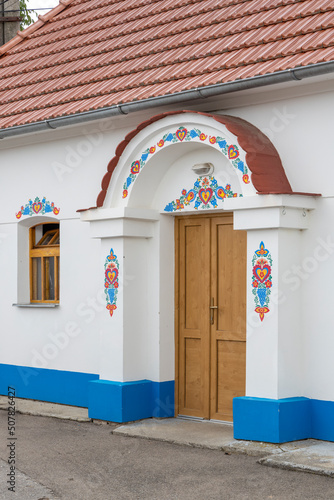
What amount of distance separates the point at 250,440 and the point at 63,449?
181cm

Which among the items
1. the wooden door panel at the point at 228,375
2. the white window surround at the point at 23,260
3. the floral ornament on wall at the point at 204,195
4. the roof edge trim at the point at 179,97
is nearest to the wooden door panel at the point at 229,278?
the wooden door panel at the point at 228,375

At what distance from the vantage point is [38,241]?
1135cm

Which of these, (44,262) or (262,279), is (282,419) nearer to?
(262,279)

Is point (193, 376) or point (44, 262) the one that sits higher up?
point (44, 262)

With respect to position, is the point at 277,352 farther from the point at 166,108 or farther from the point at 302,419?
the point at 166,108

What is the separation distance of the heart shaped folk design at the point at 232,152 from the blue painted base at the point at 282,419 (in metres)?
2.36

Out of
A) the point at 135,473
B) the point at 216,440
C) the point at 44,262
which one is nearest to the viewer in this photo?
the point at 135,473

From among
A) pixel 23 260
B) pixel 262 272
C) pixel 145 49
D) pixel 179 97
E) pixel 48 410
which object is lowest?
pixel 48 410

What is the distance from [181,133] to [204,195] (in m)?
0.76

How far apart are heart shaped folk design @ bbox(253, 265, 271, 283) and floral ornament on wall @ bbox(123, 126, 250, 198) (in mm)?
845

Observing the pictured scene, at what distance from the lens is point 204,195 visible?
9.02 meters

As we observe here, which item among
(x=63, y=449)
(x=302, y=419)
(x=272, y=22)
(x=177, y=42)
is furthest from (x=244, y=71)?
(x=63, y=449)

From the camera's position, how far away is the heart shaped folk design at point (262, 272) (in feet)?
25.8
